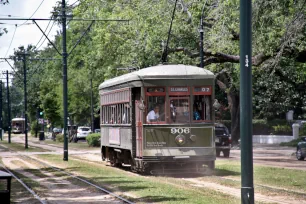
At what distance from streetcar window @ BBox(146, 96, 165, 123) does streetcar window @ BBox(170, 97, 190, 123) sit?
29 centimetres

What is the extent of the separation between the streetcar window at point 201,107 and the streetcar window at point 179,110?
0.81 feet

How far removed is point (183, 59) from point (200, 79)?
12876 mm

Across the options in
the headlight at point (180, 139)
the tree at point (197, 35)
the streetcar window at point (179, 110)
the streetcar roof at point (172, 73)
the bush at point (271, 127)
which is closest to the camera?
the headlight at point (180, 139)

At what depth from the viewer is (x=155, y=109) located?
22.9 m

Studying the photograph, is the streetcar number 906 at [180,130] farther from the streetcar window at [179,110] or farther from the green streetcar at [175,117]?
the streetcar window at [179,110]

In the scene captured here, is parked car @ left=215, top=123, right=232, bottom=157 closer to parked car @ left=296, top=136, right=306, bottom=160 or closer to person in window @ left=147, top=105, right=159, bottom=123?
parked car @ left=296, top=136, right=306, bottom=160

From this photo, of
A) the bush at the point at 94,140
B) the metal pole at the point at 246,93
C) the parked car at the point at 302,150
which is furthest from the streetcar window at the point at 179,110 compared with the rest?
the bush at the point at 94,140

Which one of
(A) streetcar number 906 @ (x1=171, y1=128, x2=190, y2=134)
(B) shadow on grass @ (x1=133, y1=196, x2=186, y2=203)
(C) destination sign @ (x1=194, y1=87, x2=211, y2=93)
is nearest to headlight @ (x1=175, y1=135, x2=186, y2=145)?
(A) streetcar number 906 @ (x1=171, y1=128, x2=190, y2=134)

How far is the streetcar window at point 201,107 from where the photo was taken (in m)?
22.8

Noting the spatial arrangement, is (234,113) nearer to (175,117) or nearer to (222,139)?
(222,139)

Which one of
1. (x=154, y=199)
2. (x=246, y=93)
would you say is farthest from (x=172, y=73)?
(x=246, y=93)

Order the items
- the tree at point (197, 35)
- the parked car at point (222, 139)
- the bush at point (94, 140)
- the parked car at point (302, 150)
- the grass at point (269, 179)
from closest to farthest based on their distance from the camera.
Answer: the grass at point (269, 179) < the tree at point (197, 35) < the parked car at point (302, 150) < the parked car at point (222, 139) < the bush at point (94, 140)

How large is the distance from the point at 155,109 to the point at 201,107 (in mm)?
1502

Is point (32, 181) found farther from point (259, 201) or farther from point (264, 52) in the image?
point (264, 52)
